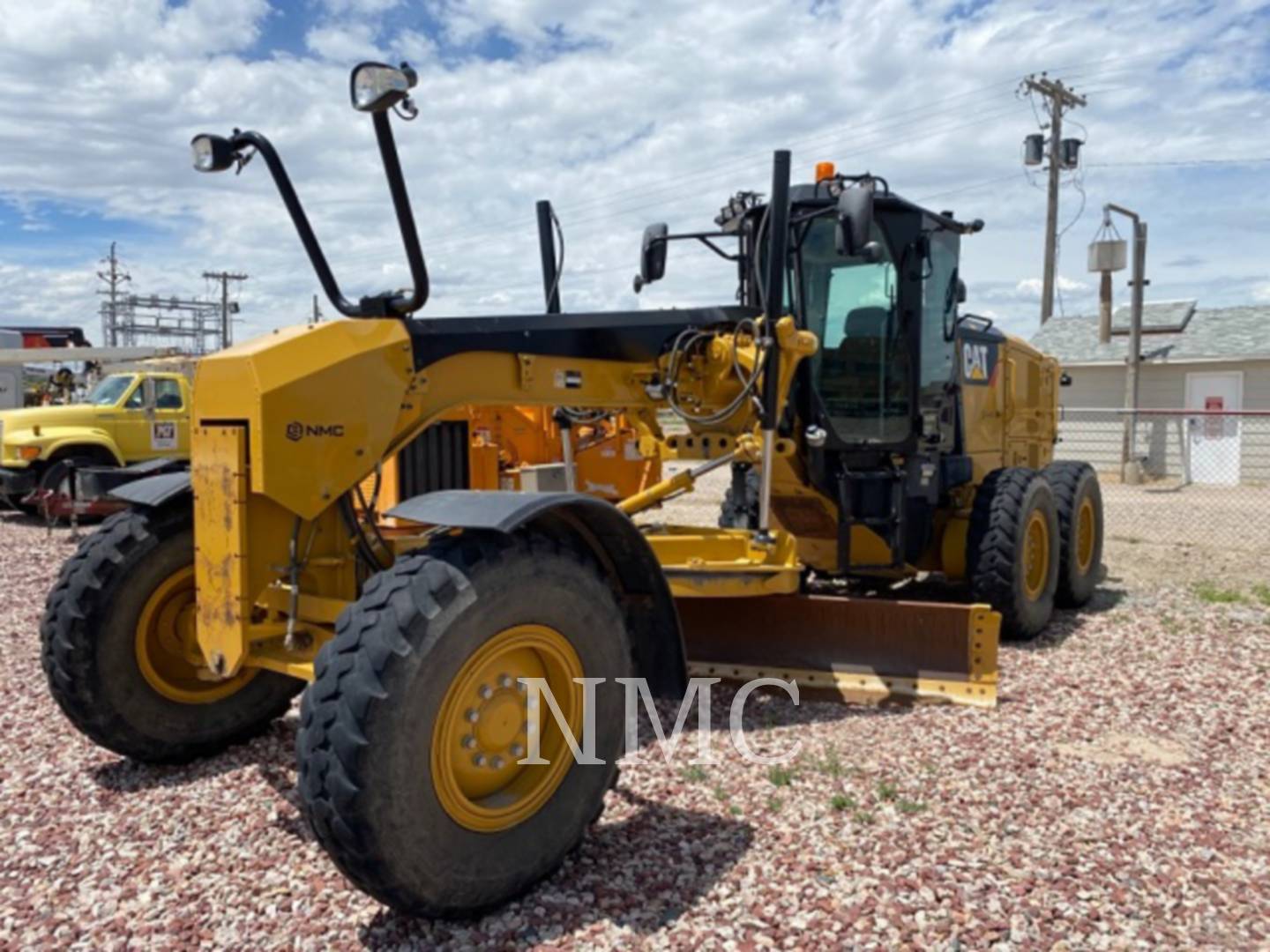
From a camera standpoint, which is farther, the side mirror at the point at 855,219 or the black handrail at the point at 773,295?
the black handrail at the point at 773,295

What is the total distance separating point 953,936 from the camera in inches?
129

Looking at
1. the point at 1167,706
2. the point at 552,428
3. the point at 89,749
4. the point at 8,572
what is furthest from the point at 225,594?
the point at 8,572

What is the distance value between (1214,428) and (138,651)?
18918 millimetres

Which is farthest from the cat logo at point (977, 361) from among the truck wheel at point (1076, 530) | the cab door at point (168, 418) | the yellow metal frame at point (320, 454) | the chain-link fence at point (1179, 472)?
the cab door at point (168, 418)

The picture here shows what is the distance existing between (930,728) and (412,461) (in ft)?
11.5

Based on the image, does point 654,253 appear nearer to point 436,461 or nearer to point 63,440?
point 436,461

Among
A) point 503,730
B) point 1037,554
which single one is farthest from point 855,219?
point 1037,554

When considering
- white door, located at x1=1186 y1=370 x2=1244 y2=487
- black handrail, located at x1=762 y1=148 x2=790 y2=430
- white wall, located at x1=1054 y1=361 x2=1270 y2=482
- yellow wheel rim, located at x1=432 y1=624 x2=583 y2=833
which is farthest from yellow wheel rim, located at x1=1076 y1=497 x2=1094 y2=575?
white wall, located at x1=1054 y1=361 x2=1270 y2=482

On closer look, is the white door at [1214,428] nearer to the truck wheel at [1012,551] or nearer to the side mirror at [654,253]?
the truck wheel at [1012,551]

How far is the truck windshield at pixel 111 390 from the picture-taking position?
1525 cm

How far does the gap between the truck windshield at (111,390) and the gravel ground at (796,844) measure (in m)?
10.6

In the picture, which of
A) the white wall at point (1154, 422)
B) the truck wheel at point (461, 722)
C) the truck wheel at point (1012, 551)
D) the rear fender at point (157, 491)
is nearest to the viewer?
the truck wheel at point (461, 722)

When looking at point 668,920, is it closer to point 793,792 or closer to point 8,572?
point 793,792

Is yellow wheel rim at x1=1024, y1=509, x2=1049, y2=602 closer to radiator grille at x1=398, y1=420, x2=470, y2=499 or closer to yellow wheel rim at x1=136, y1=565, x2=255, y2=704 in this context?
radiator grille at x1=398, y1=420, x2=470, y2=499
